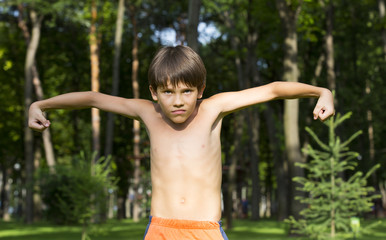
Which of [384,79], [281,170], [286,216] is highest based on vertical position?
[384,79]

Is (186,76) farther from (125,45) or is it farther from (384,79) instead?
(125,45)

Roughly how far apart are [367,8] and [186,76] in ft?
90.3

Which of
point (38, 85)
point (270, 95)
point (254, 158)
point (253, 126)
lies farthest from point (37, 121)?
point (253, 126)

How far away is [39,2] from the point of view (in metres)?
27.3

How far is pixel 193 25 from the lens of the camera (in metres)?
10.1

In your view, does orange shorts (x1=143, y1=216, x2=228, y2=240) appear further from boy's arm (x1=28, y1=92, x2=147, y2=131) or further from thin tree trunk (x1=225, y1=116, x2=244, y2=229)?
thin tree trunk (x1=225, y1=116, x2=244, y2=229)

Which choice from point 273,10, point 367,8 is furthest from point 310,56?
point 273,10

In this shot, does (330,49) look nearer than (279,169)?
Yes

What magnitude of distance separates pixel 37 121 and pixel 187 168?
86cm

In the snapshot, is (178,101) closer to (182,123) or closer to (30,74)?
(182,123)

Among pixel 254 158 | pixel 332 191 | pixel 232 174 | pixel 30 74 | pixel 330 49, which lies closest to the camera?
pixel 332 191

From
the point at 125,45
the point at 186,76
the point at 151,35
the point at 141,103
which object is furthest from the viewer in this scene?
the point at 125,45

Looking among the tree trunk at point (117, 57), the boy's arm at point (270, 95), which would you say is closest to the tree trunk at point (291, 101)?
the tree trunk at point (117, 57)

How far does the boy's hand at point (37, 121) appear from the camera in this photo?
3.32 meters
